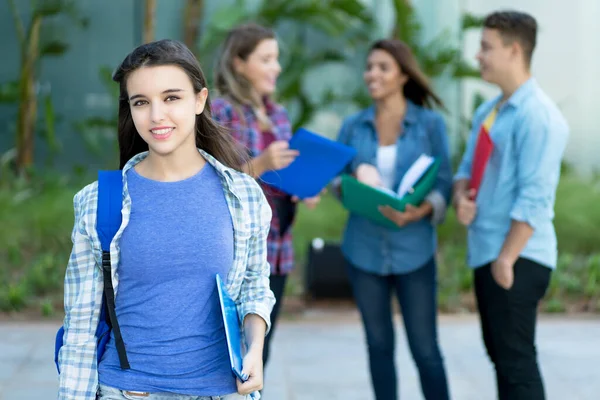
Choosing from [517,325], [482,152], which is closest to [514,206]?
[482,152]

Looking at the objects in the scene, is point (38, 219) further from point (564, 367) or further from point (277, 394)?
point (564, 367)

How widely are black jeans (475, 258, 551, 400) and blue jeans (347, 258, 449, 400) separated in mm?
409

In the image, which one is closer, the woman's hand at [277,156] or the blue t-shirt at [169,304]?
the blue t-shirt at [169,304]

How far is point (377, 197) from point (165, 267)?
5.95 ft

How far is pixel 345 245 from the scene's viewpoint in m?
4.47

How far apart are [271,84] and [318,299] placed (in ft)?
11.9

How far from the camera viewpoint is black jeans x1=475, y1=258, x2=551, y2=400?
149 inches

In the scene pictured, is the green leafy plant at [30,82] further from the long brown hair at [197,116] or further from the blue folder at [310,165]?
the long brown hair at [197,116]

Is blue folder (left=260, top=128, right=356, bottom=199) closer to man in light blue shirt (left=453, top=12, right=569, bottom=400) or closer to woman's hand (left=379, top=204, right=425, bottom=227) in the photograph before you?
woman's hand (left=379, top=204, right=425, bottom=227)

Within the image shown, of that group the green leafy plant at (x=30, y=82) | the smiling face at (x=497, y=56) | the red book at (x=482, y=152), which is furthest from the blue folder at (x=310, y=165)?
the green leafy plant at (x=30, y=82)

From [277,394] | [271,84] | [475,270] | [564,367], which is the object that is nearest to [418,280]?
[475,270]

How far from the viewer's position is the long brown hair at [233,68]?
14.0 ft

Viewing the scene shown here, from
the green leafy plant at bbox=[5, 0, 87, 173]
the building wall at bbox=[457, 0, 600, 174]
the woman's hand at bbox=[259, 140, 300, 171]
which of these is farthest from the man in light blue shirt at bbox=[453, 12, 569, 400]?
the building wall at bbox=[457, 0, 600, 174]

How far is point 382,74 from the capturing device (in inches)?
173
